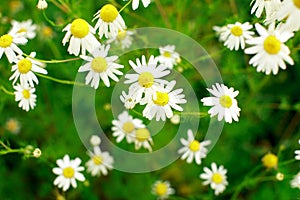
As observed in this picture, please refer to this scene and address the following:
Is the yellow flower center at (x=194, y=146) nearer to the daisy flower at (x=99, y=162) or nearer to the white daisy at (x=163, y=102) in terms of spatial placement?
the daisy flower at (x=99, y=162)

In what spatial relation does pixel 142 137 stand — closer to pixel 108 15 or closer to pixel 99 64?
pixel 99 64

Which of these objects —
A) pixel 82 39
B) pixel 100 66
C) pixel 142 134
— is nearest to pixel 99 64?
pixel 100 66

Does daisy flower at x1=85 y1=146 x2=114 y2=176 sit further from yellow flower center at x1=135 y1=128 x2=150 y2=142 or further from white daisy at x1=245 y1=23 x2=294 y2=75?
white daisy at x1=245 y1=23 x2=294 y2=75

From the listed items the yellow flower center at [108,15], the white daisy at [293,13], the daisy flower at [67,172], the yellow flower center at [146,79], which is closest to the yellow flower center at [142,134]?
the daisy flower at [67,172]

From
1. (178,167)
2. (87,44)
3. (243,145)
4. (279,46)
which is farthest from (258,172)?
(87,44)

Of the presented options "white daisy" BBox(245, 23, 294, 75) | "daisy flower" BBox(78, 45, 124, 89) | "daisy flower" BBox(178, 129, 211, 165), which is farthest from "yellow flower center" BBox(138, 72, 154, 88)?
"daisy flower" BBox(178, 129, 211, 165)
